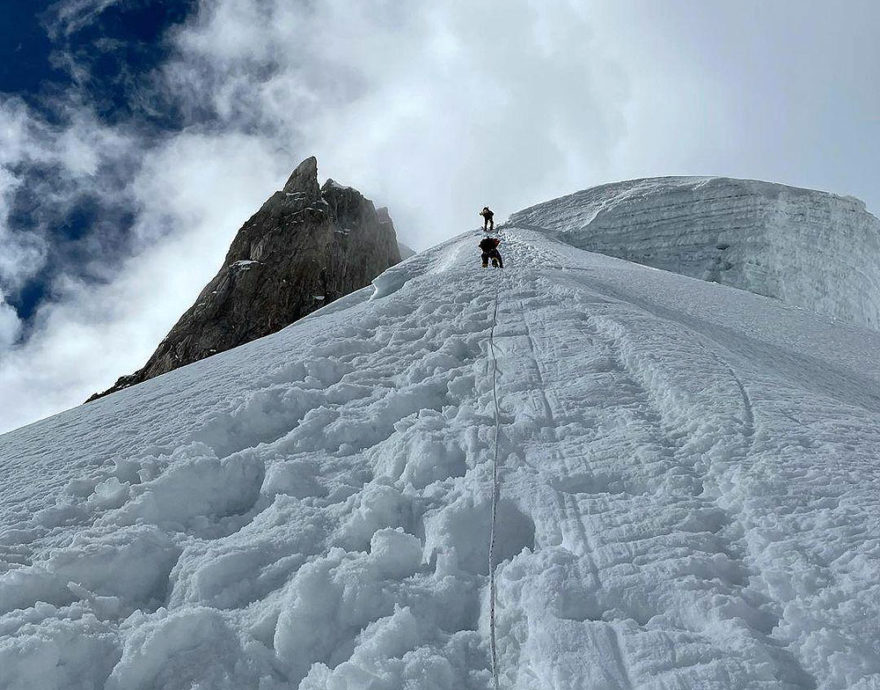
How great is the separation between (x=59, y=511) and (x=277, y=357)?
359cm

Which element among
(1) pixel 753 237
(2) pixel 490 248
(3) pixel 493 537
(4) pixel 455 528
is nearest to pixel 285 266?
(1) pixel 753 237

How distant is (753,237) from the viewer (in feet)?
81.7

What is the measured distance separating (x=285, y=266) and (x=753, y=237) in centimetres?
2832

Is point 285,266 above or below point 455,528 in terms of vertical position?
above

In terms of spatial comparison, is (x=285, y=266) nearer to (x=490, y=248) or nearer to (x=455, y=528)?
(x=490, y=248)

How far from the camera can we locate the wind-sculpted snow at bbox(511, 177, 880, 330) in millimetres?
24234

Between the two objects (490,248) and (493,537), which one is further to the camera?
(490,248)

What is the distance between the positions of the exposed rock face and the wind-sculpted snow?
65.0ft

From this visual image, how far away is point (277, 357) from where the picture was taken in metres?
8.19

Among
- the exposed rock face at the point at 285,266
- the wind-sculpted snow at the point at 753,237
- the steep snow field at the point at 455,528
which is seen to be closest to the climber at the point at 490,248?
the steep snow field at the point at 455,528

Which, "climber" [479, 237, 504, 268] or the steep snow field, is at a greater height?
"climber" [479, 237, 504, 268]

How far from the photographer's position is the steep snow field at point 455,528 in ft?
10.7

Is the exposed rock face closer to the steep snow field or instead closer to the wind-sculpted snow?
the wind-sculpted snow

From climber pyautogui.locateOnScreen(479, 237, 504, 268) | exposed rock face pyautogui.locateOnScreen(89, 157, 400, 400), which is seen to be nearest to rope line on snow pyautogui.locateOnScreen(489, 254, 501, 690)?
climber pyautogui.locateOnScreen(479, 237, 504, 268)
